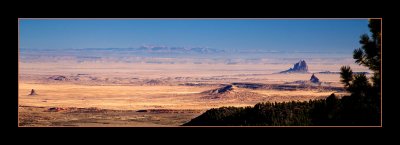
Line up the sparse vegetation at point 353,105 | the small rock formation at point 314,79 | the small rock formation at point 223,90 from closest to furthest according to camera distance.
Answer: the sparse vegetation at point 353,105 < the small rock formation at point 314,79 < the small rock formation at point 223,90

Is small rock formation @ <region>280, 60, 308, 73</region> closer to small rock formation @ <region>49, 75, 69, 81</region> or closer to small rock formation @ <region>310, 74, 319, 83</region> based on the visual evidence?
small rock formation @ <region>310, 74, 319, 83</region>

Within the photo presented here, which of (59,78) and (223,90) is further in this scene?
(59,78)

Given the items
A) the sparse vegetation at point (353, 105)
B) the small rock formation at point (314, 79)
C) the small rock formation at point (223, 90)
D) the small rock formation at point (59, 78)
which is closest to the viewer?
the sparse vegetation at point (353, 105)

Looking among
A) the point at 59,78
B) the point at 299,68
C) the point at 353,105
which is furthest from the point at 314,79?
the point at 59,78

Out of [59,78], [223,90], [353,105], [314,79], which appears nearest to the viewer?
[353,105]

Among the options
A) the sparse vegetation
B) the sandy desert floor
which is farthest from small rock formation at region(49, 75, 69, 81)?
the sparse vegetation

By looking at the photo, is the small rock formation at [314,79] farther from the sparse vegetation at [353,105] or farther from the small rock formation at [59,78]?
the small rock formation at [59,78]

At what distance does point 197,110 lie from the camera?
9984 mm

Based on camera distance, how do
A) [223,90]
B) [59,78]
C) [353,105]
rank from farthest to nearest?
1. [59,78]
2. [223,90]
3. [353,105]

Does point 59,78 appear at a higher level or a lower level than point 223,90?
higher

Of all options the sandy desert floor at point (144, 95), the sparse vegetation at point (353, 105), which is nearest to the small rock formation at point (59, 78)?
the sandy desert floor at point (144, 95)

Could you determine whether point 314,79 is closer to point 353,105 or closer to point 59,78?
point 353,105
